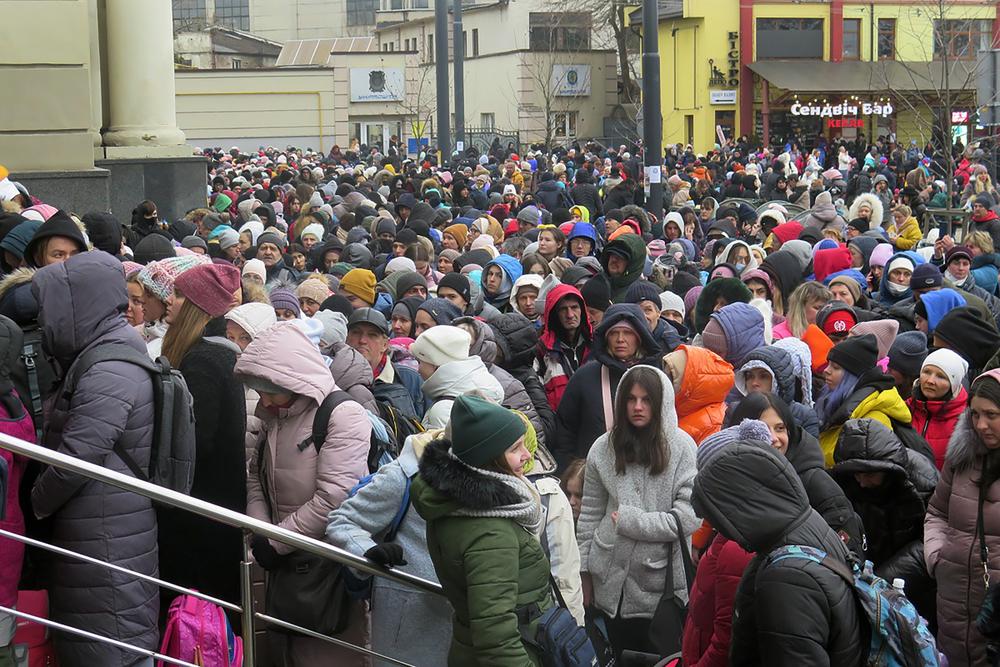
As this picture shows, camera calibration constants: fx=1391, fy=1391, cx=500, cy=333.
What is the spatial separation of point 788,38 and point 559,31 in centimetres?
1176

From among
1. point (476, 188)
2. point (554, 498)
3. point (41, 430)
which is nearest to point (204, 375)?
A: point (41, 430)

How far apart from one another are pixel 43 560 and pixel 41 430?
51cm

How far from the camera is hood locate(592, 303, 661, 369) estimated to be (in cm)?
749

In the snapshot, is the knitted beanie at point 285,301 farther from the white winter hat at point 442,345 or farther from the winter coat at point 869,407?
the winter coat at point 869,407

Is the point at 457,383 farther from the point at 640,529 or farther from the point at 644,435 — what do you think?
the point at 640,529

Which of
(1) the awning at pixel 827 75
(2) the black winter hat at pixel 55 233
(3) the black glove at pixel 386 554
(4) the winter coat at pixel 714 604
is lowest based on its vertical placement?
(4) the winter coat at pixel 714 604

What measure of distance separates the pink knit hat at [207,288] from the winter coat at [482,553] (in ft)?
Result: 5.91

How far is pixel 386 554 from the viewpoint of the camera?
4.84m

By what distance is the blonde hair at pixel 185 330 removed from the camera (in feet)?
19.8

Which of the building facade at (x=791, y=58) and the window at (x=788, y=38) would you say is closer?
the building facade at (x=791, y=58)

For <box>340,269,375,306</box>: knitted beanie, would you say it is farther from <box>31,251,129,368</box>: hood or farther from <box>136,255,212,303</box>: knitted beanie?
<box>31,251,129,368</box>: hood

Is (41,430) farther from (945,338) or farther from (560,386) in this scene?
(945,338)

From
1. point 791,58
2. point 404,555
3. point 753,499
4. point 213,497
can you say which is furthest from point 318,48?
point 753,499

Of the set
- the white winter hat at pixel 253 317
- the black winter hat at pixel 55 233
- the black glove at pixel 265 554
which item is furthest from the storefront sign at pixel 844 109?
the black glove at pixel 265 554
